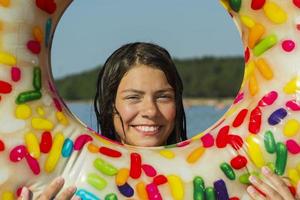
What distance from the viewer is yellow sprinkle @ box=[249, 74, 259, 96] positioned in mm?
3042

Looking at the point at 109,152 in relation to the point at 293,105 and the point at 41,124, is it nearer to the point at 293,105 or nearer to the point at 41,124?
the point at 41,124

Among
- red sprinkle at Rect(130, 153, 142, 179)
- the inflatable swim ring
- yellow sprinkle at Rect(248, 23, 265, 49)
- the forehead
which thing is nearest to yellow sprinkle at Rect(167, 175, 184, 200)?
the inflatable swim ring

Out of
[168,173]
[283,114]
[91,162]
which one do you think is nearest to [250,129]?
[283,114]

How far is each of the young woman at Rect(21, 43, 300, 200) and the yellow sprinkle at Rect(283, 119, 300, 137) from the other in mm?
492

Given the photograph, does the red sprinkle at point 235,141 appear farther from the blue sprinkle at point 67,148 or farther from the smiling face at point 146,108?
the blue sprinkle at point 67,148

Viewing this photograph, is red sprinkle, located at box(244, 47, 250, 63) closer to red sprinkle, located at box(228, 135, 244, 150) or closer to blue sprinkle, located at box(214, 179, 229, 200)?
red sprinkle, located at box(228, 135, 244, 150)

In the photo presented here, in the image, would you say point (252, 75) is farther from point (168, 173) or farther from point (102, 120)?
point (102, 120)

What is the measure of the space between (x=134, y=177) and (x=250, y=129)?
0.44 m

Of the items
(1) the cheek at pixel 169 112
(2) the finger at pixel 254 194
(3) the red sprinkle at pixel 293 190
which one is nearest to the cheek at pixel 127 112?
(1) the cheek at pixel 169 112

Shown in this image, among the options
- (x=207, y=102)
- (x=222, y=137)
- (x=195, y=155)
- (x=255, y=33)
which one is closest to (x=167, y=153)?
(x=195, y=155)

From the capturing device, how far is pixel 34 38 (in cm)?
297

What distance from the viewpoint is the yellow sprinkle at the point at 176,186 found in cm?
288

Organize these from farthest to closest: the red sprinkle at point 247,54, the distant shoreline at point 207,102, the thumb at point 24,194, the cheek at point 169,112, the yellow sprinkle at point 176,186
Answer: the distant shoreline at point 207,102 → the cheek at point 169,112 → the red sprinkle at point 247,54 → the yellow sprinkle at point 176,186 → the thumb at point 24,194

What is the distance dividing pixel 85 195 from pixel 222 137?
53 cm
